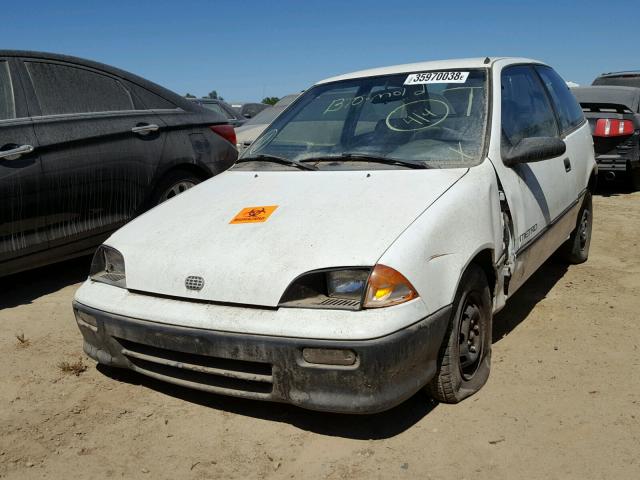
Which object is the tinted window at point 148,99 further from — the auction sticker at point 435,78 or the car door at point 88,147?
the auction sticker at point 435,78

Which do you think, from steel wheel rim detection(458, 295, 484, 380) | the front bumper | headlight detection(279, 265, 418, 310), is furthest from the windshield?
the front bumper

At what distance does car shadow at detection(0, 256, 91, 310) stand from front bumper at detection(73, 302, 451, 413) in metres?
2.22

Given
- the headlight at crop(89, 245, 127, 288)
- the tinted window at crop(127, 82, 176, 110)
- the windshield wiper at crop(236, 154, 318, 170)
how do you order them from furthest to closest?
the tinted window at crop(127, 82, 176, 110) < the windshield wiper at crop(236, 154, 318, 170) < the headlight at crop(89, 245, 127, 288)

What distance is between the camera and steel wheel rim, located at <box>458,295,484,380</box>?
3.12 meters

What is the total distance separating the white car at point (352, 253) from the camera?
2658 millimetres

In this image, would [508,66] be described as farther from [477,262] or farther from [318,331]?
[318,331]

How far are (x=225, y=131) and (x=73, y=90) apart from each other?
4.57 ft

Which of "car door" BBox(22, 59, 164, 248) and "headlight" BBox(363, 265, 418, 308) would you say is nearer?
"headlight" BBox(363, 265, 418, 308)

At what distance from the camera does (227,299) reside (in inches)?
110

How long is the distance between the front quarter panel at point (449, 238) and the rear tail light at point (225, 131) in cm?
308

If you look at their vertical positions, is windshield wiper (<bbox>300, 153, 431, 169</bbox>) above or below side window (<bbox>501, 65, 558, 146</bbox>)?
below

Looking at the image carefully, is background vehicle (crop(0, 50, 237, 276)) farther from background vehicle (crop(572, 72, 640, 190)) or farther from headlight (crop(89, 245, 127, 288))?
background vehicle (crop(572, 72, 640, 190))

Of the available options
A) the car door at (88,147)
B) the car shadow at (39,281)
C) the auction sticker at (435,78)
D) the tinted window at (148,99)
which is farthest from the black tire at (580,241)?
the car shadow at (39,281)

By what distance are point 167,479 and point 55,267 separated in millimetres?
3558
